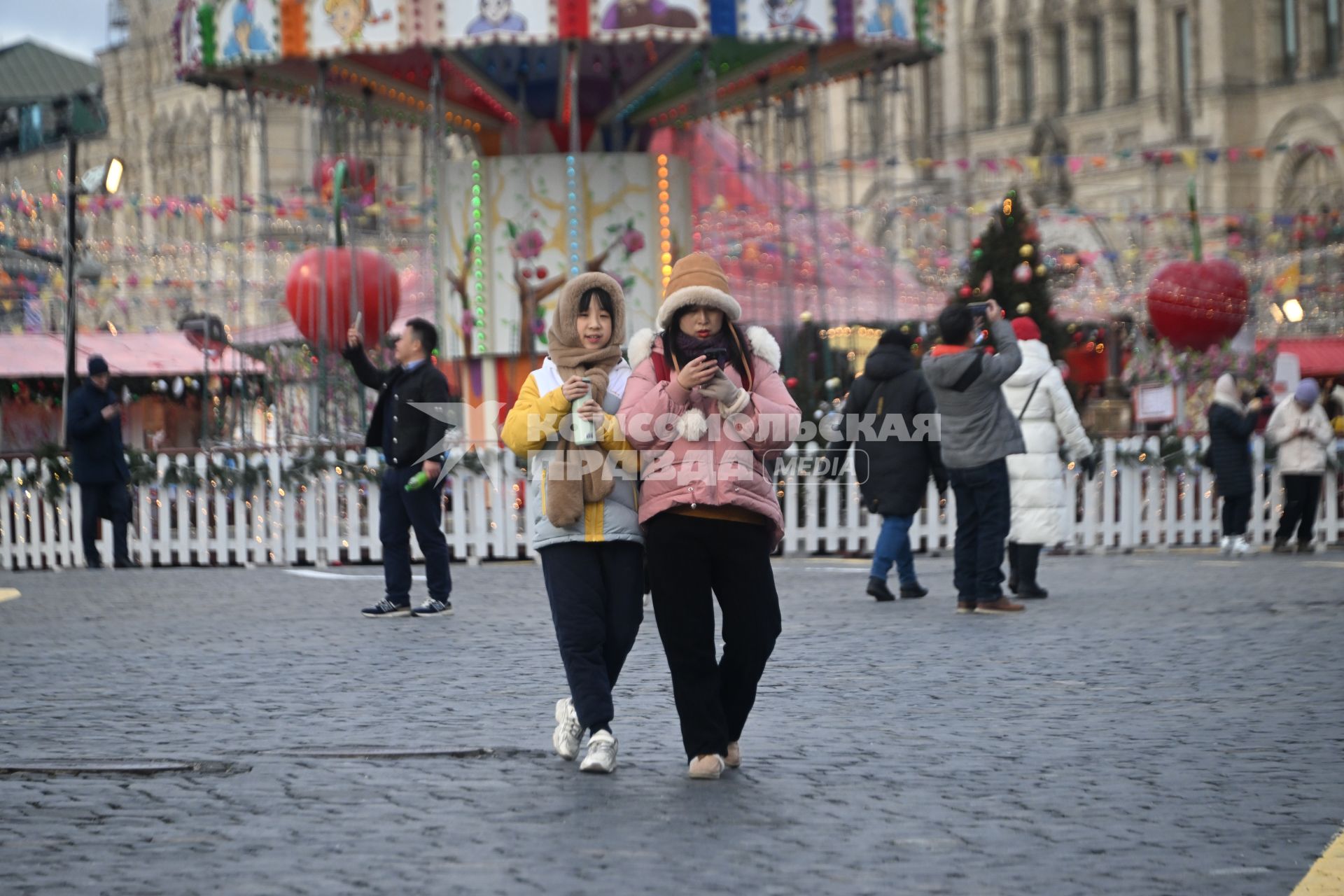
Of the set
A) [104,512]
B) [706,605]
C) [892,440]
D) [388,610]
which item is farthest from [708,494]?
[104,512]

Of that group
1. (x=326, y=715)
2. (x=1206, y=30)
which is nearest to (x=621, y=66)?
(x=326, y=715)

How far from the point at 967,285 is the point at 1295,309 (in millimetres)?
9954

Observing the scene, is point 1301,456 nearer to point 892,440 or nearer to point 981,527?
point 892,440

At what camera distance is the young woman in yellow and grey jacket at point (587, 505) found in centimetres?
A: 610

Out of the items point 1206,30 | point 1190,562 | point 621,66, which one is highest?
point 1206,30

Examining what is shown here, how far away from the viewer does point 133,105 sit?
3088 inches

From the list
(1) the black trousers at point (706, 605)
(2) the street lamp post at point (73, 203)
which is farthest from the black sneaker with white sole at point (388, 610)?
(2) the street lamp post at point (73, 203)

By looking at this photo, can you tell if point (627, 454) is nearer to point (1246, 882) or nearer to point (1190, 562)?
point (1246, 882)

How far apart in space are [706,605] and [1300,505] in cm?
1277

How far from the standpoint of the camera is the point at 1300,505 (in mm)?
17672

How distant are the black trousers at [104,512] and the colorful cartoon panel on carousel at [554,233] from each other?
4.51 metres

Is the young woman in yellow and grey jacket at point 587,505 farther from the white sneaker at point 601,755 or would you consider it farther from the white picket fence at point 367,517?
the white picket fence at point 367,517

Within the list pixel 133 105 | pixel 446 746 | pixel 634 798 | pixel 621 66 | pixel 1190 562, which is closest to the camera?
pixel 634 798

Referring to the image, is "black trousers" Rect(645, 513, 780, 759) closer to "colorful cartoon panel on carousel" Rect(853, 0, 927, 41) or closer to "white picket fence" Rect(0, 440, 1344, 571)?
"white picket fence" Rect(0, 440, 1344, 571)
